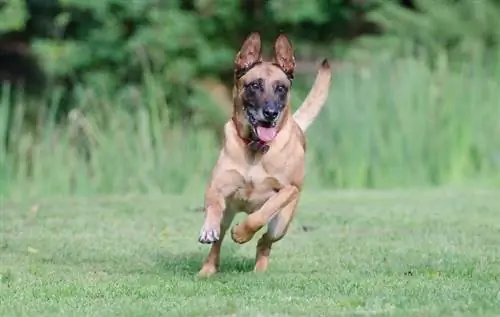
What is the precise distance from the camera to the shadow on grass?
7.56 metres

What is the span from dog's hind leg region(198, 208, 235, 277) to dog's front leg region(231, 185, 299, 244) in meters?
0.29

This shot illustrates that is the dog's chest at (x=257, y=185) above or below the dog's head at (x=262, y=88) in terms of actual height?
below

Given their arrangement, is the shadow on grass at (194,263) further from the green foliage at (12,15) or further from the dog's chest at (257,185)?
the green foliage at (12,15)

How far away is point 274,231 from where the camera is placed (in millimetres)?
7281

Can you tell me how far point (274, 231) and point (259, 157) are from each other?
1.41 ft

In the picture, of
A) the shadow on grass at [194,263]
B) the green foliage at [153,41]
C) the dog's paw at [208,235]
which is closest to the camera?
the dog's paw at [208,235]

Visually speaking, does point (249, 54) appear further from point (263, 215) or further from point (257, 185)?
point (263, 215)

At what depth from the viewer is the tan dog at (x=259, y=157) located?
7.04m

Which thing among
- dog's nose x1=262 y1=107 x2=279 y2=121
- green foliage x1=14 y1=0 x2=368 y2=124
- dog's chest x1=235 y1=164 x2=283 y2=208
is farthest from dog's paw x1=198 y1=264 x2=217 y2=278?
green foliage x1=14 y1=0 x2=368 y2=124

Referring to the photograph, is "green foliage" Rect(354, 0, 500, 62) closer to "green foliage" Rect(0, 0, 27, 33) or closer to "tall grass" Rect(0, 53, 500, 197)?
"tall grass" Rect(0, 53, 500, 197)

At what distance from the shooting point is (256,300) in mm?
6285

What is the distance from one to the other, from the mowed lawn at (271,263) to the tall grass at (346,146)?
4.45 ft

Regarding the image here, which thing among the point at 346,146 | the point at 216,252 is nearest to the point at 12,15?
the point at 346,146

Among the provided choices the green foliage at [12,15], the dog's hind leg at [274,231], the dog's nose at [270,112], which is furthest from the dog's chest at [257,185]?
the green foliage at [12,15]
